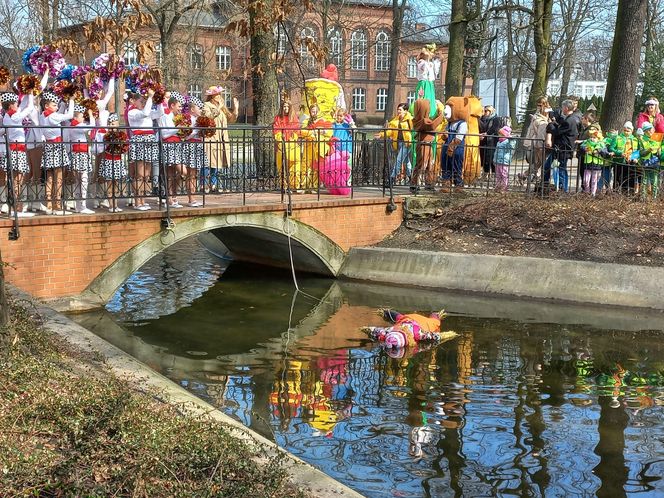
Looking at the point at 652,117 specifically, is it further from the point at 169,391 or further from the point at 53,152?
the point at 169,391

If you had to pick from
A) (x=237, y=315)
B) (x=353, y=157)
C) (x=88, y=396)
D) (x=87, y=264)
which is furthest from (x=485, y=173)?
(x=88, y=396)

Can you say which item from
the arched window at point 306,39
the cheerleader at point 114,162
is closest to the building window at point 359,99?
the arched window at point 306,39

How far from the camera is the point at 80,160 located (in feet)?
38.5

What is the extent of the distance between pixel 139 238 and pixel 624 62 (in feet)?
34.2

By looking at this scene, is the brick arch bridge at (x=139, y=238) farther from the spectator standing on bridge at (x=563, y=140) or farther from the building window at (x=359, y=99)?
the building window at (x=359, y=99)

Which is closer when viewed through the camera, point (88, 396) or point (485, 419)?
point (88, 396)

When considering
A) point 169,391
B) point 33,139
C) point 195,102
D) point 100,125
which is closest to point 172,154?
point 100,125

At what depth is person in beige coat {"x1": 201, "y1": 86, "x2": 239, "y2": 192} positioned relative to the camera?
519 inches

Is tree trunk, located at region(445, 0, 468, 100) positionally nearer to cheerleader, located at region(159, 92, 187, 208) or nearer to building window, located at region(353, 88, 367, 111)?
cheerleader, located at region(159, 92, 187, 208)

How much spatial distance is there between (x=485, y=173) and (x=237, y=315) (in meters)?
6.21

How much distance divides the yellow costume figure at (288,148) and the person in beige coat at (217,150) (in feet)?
2.79

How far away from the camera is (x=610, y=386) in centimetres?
878

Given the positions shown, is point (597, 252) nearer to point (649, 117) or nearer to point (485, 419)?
point (649, 117)

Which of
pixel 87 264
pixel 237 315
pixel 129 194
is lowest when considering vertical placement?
pixel 237 315
